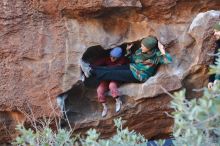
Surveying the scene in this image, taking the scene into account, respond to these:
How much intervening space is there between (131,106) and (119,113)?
108 mm

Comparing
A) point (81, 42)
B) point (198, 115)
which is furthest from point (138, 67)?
point (198, 115)

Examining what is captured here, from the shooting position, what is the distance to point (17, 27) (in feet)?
10.4

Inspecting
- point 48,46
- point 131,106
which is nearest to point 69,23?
point 48,46

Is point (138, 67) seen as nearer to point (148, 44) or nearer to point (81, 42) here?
point (148, 44)

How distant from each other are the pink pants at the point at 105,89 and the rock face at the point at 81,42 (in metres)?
0.10

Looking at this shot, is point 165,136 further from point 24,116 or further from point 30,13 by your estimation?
point 30,13

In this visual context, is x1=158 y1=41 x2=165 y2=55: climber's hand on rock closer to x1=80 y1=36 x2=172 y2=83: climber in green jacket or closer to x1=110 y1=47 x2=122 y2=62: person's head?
x1=80 y1=36 x2=172 y2=83: climber in green jacket

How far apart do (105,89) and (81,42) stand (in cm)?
39

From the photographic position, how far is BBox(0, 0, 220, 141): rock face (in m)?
3.13

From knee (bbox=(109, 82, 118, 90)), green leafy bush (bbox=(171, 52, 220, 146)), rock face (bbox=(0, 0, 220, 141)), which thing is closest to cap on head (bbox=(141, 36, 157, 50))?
rock face (bbox=(0, 0, 220, 141))

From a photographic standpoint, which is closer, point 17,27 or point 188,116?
point 188,116

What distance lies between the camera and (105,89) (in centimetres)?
332

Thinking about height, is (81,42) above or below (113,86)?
above

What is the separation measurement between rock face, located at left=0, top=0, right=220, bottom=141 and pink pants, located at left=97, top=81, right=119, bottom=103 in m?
0.10
